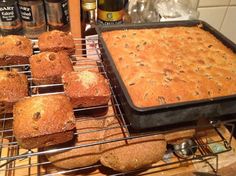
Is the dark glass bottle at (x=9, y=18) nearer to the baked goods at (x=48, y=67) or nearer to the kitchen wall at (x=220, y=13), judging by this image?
the baked goods at (x=48, y=67)

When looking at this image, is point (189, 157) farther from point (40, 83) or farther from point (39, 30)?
point (39, 30)

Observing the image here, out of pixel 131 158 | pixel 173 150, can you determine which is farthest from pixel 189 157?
pixel 131 158

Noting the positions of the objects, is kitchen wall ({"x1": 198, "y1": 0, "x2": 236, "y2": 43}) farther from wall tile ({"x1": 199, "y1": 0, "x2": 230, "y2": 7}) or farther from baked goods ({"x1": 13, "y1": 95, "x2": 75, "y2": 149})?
baked goods ({"x1": 13, "y1": 95, "x2": 75, "y2": 149})

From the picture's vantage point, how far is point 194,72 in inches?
28.2

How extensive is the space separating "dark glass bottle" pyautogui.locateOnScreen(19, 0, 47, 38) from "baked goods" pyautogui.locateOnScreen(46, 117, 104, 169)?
40 centimetres

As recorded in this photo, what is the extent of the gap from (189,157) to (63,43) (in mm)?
522

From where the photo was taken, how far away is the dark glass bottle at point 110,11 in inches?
37.6

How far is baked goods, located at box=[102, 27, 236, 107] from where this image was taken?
64 centimetres

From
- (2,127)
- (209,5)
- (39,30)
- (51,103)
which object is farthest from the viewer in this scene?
(209,5)

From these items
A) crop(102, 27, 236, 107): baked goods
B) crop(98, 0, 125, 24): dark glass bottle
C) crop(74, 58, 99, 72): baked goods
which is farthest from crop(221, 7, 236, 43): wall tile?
crop(74, 58, 99, 72): baked goods

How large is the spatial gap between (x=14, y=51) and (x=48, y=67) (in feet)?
0.42

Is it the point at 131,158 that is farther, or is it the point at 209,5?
the point at 209,5

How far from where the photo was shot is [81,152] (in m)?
0.65

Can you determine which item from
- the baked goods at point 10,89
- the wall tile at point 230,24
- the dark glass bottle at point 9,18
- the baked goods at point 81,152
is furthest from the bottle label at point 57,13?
the wall tile at point 230,24
